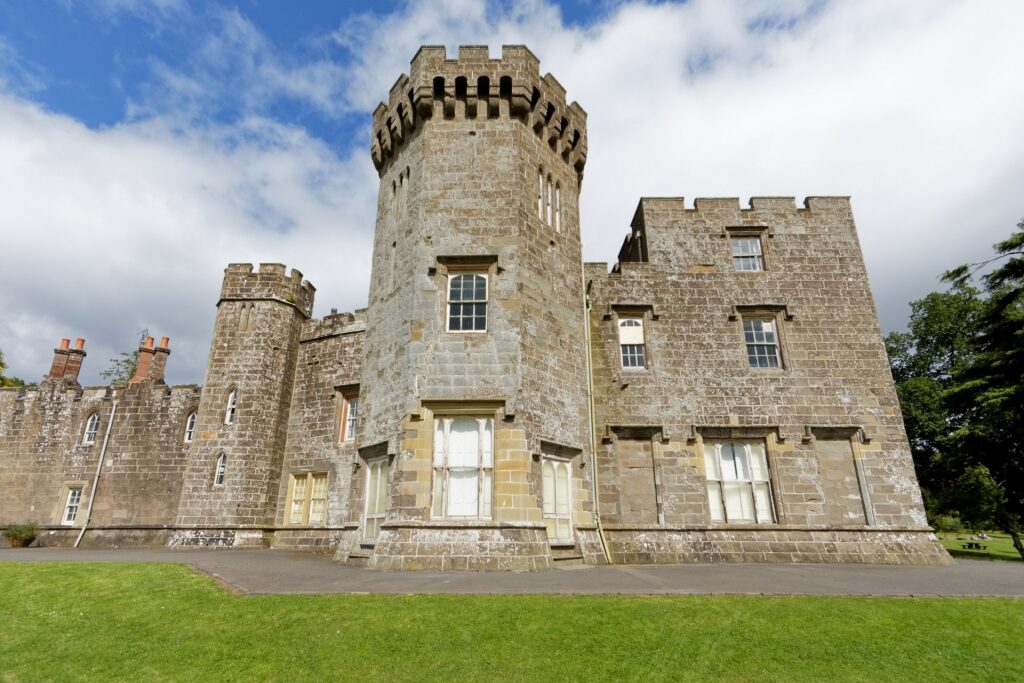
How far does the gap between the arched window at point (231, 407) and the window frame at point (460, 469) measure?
10.5 meters

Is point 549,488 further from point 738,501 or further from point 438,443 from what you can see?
point 738,501

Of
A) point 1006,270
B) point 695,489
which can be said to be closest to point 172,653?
point 695,489

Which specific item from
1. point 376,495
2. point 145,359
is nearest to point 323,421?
point 376,495

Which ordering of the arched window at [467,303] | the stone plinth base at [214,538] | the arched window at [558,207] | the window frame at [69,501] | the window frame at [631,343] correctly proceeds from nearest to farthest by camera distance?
the arched window at [467,303] < the arched window at [558,207] < the window frame at [631,343] < the stone plinth base at [214,538] < the window frame at [69,501]

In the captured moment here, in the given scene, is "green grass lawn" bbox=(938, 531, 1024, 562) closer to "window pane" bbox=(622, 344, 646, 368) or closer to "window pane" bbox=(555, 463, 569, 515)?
"window pane" bbox=(622, 344, 646, 368)

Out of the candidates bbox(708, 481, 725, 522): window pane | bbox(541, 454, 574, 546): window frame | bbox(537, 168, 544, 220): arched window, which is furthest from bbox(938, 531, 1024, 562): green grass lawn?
bbox(537, 168, 544, 220): arched window

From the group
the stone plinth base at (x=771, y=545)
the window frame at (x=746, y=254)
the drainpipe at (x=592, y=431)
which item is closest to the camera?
the drainpipe at (x=592, y=431)

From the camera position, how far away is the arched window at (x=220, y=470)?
17.9m

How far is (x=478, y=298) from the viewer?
12859mm

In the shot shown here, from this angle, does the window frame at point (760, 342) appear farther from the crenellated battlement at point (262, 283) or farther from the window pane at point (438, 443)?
the crenellated battlement at point (262, 283)

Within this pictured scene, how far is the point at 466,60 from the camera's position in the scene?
1439cm

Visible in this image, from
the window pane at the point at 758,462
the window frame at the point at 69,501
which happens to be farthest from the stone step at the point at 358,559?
the window frame at the point at 69,501

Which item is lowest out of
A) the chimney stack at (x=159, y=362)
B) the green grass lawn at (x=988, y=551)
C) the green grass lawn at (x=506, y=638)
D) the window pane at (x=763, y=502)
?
the green grass lawn at (x=988, y=551)

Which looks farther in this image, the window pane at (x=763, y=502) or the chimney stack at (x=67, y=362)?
the chimney stack at (x=67, y=362)
